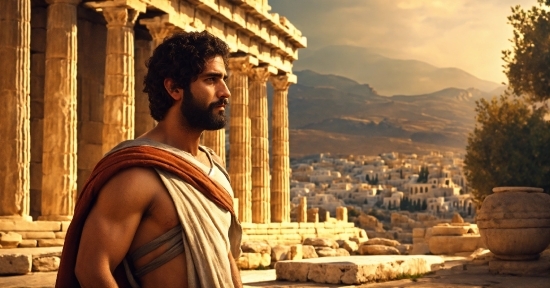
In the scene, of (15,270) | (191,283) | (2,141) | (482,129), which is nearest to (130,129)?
(2,141)

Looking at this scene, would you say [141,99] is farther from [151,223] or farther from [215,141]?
[151,223]

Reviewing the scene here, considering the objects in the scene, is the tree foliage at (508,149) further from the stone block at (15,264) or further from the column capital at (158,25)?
the stone block at (15,264)

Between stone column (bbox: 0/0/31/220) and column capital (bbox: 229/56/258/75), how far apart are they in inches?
483

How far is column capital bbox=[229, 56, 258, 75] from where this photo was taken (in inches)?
1261

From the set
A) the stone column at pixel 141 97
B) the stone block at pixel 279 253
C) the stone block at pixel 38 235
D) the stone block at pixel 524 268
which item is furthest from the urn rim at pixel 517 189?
the stone column at pixel 141 97

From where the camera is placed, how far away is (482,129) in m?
32.5

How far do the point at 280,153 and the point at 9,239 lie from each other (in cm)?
1942

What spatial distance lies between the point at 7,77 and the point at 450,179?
119472 millimetres

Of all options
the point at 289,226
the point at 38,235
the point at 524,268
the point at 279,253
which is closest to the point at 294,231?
the point at 289,226

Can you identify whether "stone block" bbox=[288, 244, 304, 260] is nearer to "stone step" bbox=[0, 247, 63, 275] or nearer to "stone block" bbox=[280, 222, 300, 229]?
"stone step" bbox=[0, 247, 63, 275]

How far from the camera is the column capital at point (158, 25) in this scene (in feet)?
Result: 82.0

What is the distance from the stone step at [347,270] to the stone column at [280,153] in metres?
21.9

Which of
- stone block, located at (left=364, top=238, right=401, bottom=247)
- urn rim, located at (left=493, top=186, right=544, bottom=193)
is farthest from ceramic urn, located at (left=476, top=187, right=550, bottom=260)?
stone block, located at (left=364, top=238, right=401, bottom=247)

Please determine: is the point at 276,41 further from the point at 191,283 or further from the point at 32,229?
the point at 191,283
